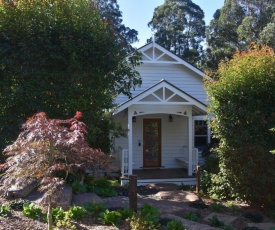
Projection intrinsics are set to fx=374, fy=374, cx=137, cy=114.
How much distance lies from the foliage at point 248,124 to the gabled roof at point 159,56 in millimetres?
6207

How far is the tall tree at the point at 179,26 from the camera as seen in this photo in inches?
1618

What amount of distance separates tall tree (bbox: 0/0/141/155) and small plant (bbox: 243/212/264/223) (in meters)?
4.33

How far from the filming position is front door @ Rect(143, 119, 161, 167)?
16.0 m

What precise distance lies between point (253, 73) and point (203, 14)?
114 feet

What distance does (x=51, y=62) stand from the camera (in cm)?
984

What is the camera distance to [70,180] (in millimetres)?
10086

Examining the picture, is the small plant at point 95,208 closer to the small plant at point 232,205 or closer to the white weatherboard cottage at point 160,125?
the small plant at point 232,205

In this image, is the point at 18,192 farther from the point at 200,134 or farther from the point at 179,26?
the point at 179,26

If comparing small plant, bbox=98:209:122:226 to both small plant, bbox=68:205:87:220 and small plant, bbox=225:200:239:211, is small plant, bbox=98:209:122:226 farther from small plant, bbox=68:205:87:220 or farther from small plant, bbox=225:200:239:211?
small plant, bbox=225:200:239:211

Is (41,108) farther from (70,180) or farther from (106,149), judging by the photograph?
(106,149)

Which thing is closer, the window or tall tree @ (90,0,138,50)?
the window

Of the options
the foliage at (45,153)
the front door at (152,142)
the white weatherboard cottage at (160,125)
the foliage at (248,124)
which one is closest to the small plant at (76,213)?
the foliage at (45,153)

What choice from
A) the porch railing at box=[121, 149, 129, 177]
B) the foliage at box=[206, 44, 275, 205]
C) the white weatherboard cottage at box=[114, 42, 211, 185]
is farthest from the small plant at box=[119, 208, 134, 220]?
the white weatherboard cottage at box=[114, 42, 211, 185]

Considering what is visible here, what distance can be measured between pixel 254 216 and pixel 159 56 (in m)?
9.04
